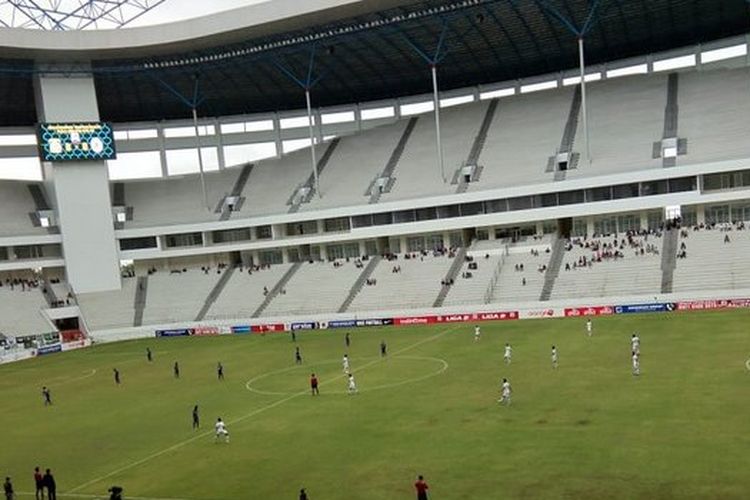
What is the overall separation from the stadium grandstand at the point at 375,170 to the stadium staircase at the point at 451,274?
10.9 inches

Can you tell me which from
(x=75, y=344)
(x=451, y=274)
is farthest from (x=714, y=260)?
(x=75, y=344)

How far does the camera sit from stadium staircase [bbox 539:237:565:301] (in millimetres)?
56625

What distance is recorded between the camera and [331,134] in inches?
3716

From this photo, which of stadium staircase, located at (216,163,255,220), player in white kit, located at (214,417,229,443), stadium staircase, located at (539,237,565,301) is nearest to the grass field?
player in white kit, located at (214,417,229,443)

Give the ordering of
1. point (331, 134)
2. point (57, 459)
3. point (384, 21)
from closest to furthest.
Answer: point (57, 459), point (384, 21), point (331, 134)

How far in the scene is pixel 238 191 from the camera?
286 ft

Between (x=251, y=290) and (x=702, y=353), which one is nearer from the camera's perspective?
(x=702, y=353)

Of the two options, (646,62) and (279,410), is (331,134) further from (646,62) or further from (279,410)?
(279,410)

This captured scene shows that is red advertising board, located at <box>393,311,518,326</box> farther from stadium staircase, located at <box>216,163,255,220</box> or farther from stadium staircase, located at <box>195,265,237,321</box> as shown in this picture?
stadium staircase, located at <box>216,163,255,220</box>

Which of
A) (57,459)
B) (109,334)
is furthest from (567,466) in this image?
(109,334)

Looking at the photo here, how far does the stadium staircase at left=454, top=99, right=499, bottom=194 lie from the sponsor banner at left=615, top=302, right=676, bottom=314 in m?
22.4

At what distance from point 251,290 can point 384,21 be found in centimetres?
3073

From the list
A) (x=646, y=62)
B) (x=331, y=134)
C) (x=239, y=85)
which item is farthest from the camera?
(x=331, y=134)

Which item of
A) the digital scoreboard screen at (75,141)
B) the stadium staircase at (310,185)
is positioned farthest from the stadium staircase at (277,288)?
the digital scoreboard screen at (75,141)
